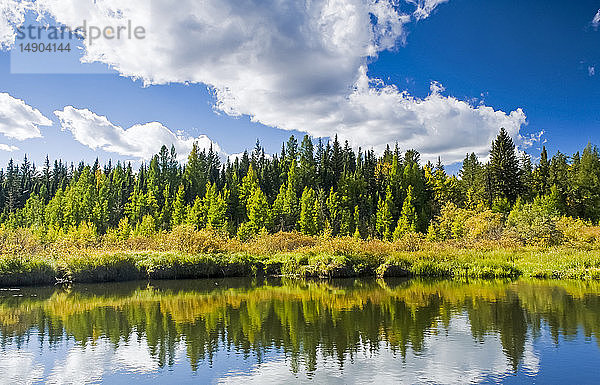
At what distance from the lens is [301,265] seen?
36781 mm

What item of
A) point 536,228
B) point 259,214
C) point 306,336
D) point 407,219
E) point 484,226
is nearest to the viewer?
point 306,336

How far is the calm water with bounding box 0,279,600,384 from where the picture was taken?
41.1 ft

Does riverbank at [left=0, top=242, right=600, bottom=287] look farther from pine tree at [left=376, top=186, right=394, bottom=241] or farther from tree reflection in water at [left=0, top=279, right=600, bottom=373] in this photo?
pine tree at [left=376, top=186, right=394, bottom=241]

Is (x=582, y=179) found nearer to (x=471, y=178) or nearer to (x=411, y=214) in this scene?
(x=471, y=178)

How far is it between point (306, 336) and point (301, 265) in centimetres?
2048

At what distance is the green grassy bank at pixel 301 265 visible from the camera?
31.7 metres

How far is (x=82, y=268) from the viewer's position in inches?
1280

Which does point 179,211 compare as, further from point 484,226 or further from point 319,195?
point 484,226

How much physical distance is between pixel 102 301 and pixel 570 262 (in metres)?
32.0

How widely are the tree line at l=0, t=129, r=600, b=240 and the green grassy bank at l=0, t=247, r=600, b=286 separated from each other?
1779 cm

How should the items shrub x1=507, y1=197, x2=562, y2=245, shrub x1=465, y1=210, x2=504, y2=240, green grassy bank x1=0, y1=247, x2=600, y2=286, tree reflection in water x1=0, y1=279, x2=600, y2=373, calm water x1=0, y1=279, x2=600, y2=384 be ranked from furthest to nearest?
shrub x1=465, y1=210, x2=504, y2=240 → shrub x1=507, y1=197, x2=562, y2=245 → green grassy bank x1=0, y1=247, x2=600, y2=286 → tree reflection in water x1=0, y1=279, x2=600, y2=373 → calm water x1=0, y1=279, x2=600, y2=384

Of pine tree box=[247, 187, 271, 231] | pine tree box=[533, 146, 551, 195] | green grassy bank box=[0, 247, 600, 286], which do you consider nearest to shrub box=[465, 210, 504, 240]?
green grassy bank box=[0, 247, 600, 286]

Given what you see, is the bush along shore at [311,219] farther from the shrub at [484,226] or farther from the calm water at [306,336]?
the calm water at [306,336]

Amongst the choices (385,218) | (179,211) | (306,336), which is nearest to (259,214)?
(179,211)
